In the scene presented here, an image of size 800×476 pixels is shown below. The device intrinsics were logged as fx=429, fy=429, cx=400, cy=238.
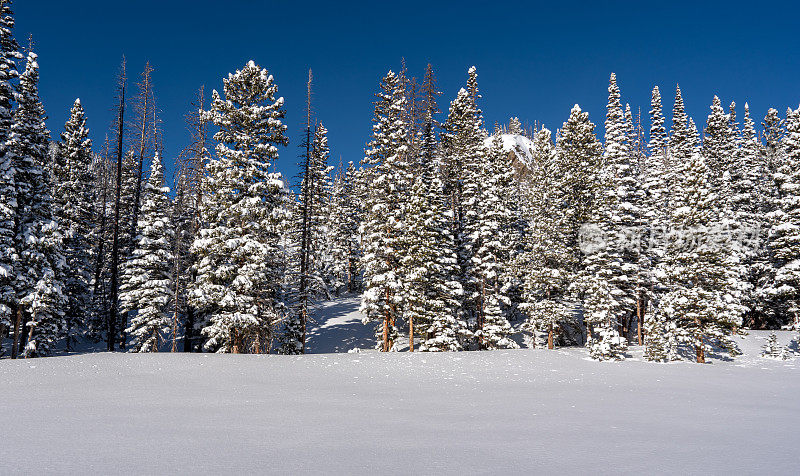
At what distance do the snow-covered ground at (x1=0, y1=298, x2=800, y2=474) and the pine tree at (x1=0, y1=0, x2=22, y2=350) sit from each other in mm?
3738

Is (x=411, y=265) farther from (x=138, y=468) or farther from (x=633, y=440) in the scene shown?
(x=138, y=468)

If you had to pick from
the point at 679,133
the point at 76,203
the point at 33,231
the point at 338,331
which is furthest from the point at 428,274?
the point at 679,133

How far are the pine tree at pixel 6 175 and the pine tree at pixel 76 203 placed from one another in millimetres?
11899

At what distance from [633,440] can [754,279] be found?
3869 cm

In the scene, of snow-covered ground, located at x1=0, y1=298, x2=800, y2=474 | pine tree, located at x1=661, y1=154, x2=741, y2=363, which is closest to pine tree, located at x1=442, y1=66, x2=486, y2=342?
pine tree, located at x1=661, y1=154, x2=741, y2=363

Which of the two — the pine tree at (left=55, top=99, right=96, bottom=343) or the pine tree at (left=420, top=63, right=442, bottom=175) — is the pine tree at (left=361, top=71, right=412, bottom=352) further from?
the pine tree at (left=55, top=99, right=96, bottom=343)

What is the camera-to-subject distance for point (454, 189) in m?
34.7

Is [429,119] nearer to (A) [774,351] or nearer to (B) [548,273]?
(B) [548,273]

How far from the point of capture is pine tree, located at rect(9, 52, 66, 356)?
1839cm

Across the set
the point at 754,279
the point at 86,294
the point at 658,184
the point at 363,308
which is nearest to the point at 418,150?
the point at 363,308

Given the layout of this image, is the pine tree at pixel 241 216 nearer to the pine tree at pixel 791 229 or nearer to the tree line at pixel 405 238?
the tree line at pixel 405 238

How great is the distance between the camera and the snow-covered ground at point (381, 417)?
254 inches

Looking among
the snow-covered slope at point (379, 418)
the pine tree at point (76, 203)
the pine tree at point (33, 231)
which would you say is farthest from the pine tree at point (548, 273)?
the pine tree at point (76, 203)

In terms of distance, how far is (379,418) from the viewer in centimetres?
941
